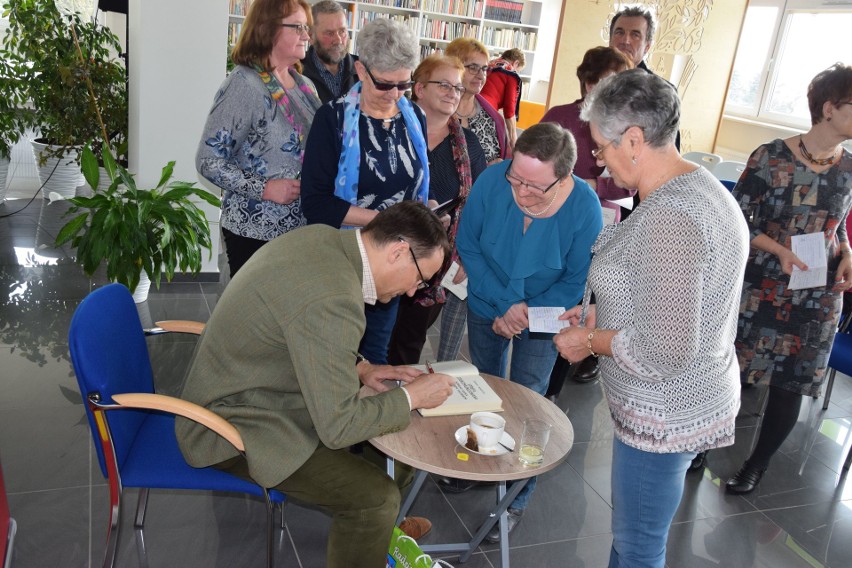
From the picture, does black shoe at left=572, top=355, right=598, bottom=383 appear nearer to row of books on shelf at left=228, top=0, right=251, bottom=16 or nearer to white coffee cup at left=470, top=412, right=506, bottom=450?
white coffee cup at left=470, top=412, right=506, bottom=450

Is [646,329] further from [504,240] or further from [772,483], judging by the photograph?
[772,483]

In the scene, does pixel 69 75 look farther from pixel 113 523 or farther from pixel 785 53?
pixel 785 53

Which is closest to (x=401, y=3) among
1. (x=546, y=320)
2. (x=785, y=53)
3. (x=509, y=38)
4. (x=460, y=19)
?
(x=460, y=19)

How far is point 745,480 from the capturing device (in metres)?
3.16

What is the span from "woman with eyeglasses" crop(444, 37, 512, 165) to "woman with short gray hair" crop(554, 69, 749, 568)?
5.79 feet

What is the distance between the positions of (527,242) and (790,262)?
4.17 ft

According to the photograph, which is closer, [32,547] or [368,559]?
[368,559]

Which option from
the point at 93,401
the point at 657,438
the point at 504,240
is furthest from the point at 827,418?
the point at 93,401

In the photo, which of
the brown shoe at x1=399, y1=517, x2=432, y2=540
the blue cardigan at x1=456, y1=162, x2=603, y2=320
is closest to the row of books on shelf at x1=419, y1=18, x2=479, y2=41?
the blue cardigan at x1=456, y1=162, x2=603, y2=320

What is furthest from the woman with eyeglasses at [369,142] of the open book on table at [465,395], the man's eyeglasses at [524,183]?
the open book on table at [465,395]

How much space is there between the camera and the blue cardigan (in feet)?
7.84

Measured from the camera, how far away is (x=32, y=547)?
2270 millimetres

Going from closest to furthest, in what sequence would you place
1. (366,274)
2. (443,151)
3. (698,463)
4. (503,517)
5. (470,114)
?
(366,274), (503,517), (443,151), (698,463), (470,114)

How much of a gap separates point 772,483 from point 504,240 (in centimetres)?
192
